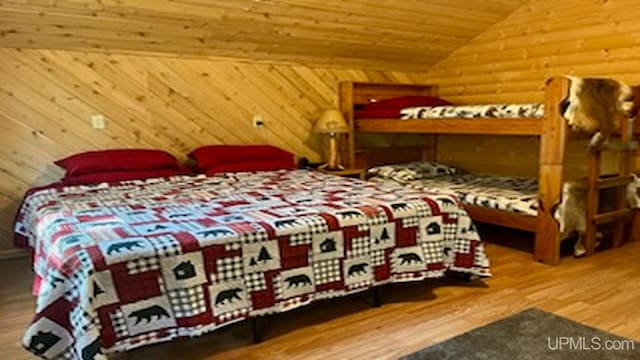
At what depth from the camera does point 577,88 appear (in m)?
2.97

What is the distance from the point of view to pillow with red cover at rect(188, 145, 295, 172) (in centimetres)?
388

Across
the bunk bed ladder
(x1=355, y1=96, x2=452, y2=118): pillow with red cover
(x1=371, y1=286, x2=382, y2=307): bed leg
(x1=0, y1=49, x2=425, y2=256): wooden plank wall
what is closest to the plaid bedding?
(x1=371, y1=286, x2=382, y2=307): bed leg

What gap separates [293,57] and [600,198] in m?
2.89

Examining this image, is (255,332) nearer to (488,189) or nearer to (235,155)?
(235,155)

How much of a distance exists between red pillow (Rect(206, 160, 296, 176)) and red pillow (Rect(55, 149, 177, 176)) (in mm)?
343

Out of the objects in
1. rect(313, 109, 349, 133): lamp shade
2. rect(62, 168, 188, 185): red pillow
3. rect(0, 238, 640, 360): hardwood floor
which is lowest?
rect(0, 238, 640, 360): hardwood floor

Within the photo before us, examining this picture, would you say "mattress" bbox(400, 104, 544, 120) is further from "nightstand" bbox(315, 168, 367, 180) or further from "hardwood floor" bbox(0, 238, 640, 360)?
"hardwood floor" bbox(0, 238, 640, 360)

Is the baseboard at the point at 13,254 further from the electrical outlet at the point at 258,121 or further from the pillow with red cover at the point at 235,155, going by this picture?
the electrical outlet at the point at 258,121

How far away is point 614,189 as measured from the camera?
3.55 m

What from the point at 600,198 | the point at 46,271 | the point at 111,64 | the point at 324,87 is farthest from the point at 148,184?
the point at 600,198

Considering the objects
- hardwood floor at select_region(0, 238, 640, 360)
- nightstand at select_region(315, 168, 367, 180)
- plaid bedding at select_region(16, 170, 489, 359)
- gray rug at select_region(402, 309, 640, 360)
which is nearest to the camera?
plaid bedding at select_region(16, 170, 489, 359)

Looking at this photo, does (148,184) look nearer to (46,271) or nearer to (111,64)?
(111,64)

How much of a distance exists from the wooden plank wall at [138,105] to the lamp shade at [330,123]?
1.06ft

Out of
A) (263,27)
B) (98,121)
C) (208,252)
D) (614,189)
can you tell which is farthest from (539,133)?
(98,121)
